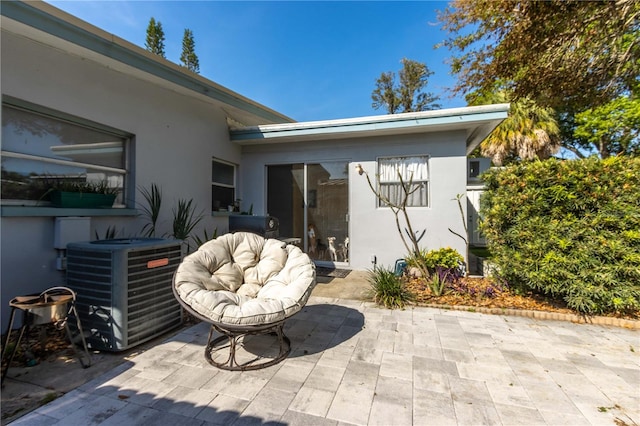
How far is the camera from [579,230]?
3.51 metres

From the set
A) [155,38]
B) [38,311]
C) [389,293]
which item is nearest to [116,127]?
[38,311]

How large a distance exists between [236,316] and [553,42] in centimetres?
648

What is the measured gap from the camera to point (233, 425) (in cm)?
178

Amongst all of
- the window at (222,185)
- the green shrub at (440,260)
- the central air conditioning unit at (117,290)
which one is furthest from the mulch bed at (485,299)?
the window at (222,185)

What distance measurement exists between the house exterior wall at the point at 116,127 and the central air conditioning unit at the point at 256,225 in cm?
77

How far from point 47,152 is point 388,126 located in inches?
201

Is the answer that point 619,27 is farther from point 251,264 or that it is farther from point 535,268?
point 251,264

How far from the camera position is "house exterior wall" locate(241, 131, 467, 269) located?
217 inches

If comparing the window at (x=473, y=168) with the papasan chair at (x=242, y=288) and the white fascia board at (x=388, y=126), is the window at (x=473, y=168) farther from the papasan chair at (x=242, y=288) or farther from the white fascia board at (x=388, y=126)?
the papasan chair at (x=242, y=288)

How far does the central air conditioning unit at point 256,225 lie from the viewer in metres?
5.31

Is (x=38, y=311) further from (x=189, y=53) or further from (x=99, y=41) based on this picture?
(x=189, y=53)

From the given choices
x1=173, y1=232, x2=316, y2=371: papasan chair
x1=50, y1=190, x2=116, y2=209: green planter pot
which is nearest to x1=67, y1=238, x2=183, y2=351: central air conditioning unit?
x1=173, y1=232, x2=316, y2=371: papasan chair

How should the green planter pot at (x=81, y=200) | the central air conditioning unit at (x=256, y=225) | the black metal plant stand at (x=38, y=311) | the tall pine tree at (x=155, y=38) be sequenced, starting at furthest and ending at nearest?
the tall pine tree at (x=155, y=38)
the central air conditioning unit at (x=256, y=225)
the green planter pot at (x=81, y=200)
the black metal plant stand at (x=38, y=311)

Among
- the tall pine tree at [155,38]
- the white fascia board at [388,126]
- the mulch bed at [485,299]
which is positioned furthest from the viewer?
the tall pine tree at [155,38]
